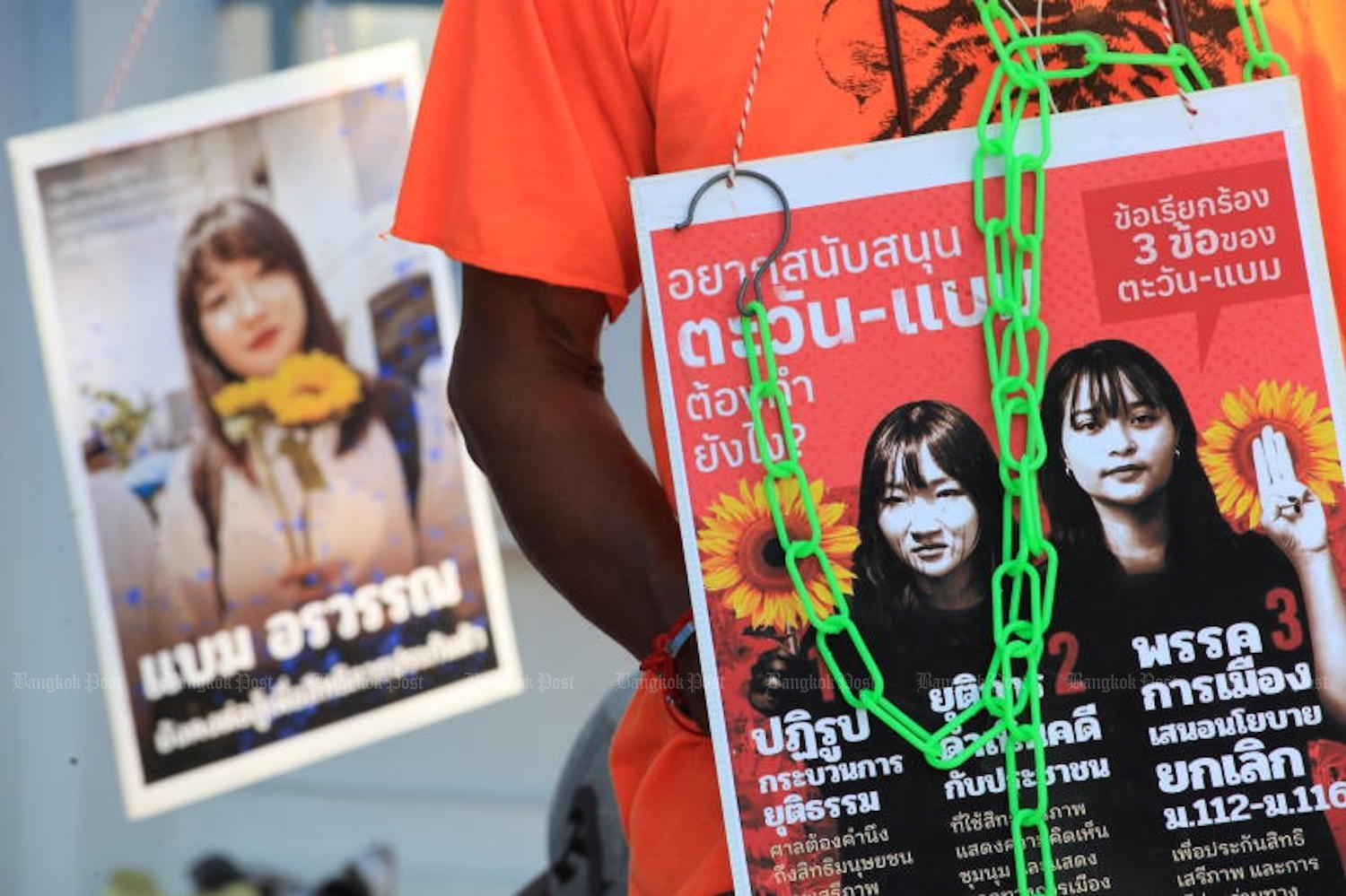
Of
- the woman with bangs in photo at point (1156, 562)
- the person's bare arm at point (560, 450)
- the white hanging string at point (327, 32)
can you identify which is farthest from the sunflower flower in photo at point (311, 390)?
the woman with bangs in photo at point (1156, 562)

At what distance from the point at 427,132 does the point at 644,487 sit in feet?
0.96

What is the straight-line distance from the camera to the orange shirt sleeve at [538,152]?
121 cm

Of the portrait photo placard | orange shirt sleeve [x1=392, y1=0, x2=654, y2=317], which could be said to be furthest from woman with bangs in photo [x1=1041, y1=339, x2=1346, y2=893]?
the portrait photo placard

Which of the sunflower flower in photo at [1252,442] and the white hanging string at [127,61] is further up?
the white hanging string at [127,61]

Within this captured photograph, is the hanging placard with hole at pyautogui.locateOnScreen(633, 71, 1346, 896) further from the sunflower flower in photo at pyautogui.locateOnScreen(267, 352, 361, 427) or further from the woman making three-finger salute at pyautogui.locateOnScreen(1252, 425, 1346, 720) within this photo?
the sunflower flower in photo at pyautogui.locateOnScreen(267, 352, 361, 427)

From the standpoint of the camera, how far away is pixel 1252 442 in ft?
3.23

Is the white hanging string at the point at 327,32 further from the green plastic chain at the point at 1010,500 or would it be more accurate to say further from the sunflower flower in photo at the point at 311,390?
the green plastic chain at the point at 1010,500

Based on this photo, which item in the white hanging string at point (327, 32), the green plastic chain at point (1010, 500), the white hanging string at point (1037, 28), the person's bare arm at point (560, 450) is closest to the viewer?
the green plastic chain at point (1010, 500)

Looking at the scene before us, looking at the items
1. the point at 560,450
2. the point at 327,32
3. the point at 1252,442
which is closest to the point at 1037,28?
the point at 1252,442

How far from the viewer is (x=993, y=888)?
3.20 feet

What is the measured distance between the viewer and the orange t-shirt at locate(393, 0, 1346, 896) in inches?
44.3

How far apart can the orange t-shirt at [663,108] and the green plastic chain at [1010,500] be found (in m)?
0.14

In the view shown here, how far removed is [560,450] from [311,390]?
4.30 ft

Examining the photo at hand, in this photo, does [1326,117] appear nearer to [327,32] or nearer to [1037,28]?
[1037,28]
